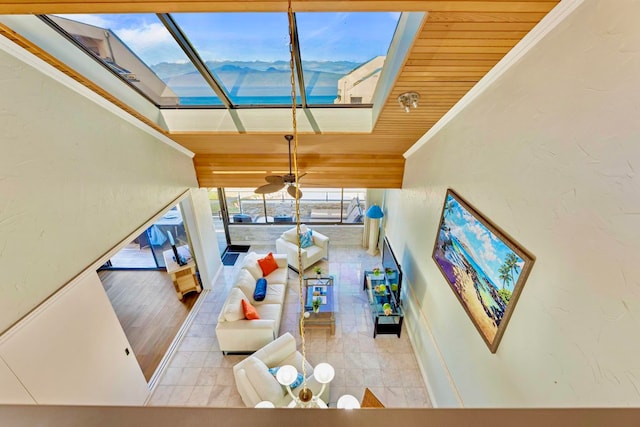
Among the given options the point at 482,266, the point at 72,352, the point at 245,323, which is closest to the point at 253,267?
the point at 245,323

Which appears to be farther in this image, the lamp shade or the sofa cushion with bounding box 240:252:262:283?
the lamp shade

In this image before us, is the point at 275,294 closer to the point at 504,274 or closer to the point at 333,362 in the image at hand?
the point at 333,362

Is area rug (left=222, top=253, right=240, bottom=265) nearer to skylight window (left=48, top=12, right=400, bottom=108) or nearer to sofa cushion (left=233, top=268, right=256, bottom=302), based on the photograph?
sofa cushion (left=233, top=268, right=256, bottom=302)

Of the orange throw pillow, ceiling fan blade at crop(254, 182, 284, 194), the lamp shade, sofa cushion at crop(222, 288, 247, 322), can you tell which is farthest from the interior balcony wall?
ceiling fan blade at crop(254, 182, 284, 194)

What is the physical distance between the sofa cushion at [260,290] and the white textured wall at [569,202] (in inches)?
124

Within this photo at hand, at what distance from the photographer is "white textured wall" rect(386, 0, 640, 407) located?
3.97 feet

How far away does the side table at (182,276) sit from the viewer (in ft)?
16.3

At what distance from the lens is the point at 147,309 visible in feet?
15.8

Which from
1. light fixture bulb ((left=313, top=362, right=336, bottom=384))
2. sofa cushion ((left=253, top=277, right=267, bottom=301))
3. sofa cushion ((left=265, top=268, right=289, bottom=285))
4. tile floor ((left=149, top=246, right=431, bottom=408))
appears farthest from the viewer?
sofa cushion ((left=265, top=268, right=289, bottom=285))

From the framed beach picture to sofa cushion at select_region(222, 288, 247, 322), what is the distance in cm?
289

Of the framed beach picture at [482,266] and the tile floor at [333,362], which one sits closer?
the framed beach picture at [482,266]

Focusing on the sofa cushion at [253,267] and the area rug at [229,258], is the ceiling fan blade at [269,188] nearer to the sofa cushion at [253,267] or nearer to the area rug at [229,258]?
the sofa cushion at [253,267]

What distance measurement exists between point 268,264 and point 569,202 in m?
4.64

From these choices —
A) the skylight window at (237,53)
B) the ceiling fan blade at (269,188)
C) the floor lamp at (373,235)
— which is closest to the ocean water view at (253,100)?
the skylight window at (237,53)
